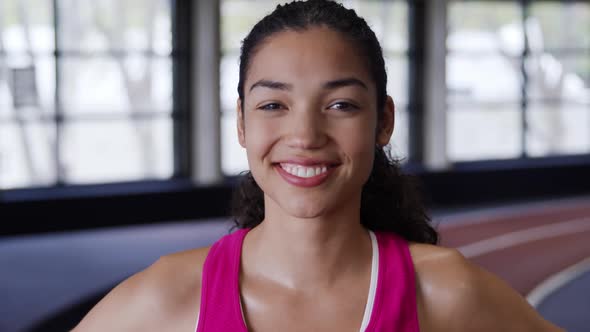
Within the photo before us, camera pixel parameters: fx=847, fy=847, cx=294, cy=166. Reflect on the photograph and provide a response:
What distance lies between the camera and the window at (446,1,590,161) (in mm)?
10484

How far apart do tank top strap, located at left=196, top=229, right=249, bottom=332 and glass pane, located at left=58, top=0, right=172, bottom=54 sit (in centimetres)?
680

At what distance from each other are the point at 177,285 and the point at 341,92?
0.49m

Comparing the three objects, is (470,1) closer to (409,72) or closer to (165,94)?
(409,72)

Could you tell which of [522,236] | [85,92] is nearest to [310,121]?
[522,236]

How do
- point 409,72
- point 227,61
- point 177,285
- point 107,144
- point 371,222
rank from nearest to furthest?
point 177,285 → point 371,222 → point 107,144 → point 227,61 → point 409,72

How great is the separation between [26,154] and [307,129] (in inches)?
274

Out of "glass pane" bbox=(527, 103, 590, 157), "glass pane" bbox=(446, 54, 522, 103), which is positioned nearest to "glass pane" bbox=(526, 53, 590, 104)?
"glass pane" bbox=(527, 103, 590, 157)

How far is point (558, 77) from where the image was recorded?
1116 cm

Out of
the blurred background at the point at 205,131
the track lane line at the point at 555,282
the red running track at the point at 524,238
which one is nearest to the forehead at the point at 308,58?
the track lane line at the point at 555,282

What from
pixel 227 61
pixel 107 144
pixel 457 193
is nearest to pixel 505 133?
pixel 457 193

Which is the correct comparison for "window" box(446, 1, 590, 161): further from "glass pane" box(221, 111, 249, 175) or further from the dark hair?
the dark hair

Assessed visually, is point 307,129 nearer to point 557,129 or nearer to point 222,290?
point 222,290

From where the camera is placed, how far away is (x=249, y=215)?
1961mm

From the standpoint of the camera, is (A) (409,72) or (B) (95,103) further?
(A) (409,72)
